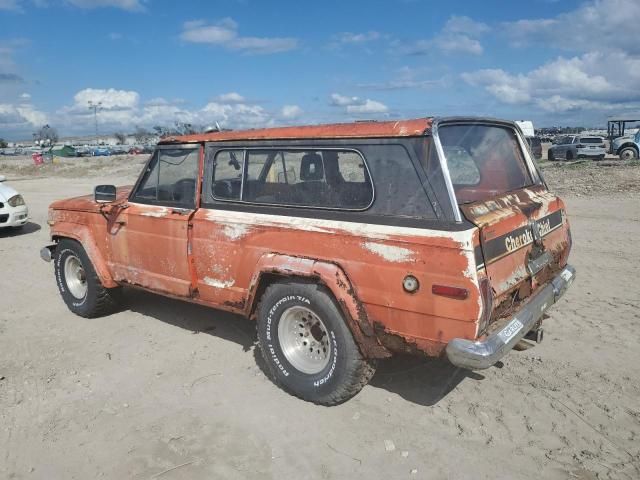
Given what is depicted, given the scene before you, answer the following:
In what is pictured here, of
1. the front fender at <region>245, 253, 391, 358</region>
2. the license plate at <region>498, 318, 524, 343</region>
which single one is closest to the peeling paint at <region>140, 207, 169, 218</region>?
the front fender at <region>245, 253, 391, 358</region>

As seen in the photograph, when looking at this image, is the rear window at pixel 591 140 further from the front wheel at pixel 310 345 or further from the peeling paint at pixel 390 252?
the peeling paint at pixel 390 252

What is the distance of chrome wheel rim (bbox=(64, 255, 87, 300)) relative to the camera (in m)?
5.60

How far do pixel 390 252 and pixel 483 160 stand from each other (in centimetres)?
141

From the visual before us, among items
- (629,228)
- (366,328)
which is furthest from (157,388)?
(629,228)

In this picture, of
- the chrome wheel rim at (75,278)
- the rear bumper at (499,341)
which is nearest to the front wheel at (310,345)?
the rear bumper at (499,341)

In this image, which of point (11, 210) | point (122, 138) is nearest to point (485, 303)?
point (11, 210)

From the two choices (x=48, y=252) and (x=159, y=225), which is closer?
(x=159, y=225)

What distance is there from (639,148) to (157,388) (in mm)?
27130

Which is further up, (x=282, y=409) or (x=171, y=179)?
(x=171, y=179)

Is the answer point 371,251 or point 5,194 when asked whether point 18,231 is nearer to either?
point 5,194

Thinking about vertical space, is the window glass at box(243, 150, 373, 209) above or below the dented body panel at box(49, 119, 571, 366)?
above

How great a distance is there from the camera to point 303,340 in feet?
12.5

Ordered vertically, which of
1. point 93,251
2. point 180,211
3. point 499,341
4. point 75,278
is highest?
point 180,211

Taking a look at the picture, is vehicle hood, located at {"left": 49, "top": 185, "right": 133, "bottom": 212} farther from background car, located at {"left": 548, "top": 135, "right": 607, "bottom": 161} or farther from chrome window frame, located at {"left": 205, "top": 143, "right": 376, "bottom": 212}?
background car, located at {"left": 548, "top": 135, "right": 607, "bottom": 161}
